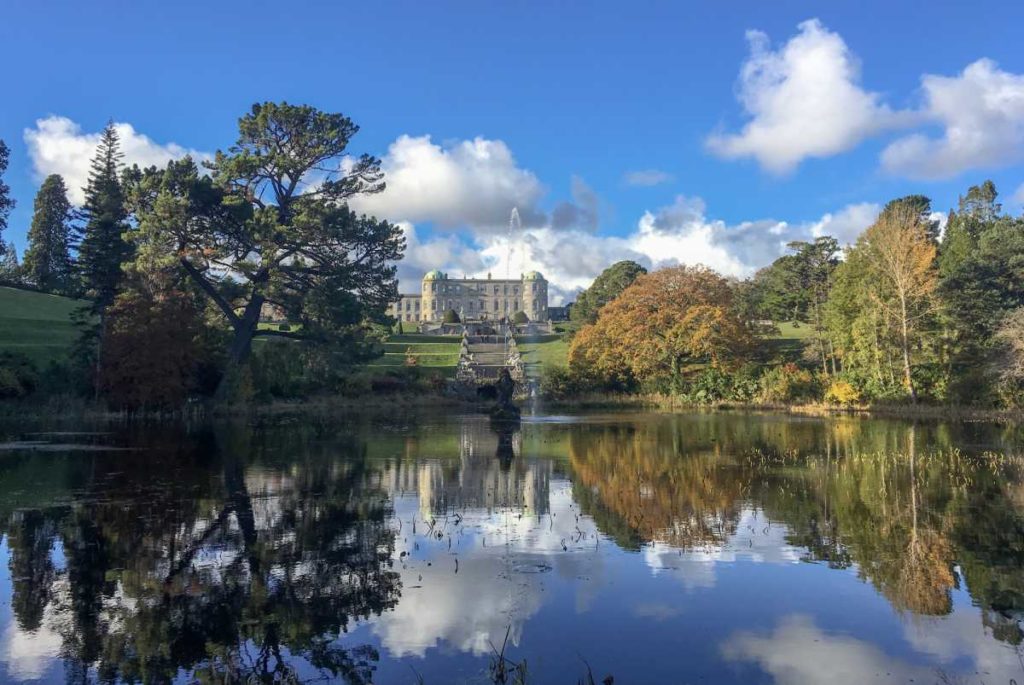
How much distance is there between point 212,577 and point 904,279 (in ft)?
145

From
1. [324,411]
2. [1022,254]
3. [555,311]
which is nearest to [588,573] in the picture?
[324,411]

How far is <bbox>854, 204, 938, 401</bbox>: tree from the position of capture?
44.0 m

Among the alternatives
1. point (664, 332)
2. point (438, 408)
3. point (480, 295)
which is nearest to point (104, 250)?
point (438, 408)

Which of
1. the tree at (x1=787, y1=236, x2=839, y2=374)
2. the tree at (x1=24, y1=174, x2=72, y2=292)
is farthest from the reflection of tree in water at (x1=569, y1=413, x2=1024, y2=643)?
the tree at (x1=24, y1=174, x2=72, y2=292)

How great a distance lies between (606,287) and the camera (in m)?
87.8

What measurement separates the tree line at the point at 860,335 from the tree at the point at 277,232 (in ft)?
59.6

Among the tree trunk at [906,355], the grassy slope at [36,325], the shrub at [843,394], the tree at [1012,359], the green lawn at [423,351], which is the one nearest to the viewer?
the tree at [1012,359]

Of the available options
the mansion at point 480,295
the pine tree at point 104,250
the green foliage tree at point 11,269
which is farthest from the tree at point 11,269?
the mansion at point 480,295

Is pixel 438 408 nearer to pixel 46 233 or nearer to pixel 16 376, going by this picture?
pixel 16 376

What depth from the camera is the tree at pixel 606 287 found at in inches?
3396

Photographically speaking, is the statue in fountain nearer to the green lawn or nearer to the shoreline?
the shoreline

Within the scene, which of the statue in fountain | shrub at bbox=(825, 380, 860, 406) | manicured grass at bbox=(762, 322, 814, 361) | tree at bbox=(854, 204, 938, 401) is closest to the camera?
the statue in fountain

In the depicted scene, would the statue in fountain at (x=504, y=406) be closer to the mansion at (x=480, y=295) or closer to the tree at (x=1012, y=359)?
the tree at (x=1012, y=359)

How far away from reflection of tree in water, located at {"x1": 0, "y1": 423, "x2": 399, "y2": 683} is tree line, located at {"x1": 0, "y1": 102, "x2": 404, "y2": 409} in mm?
24272
